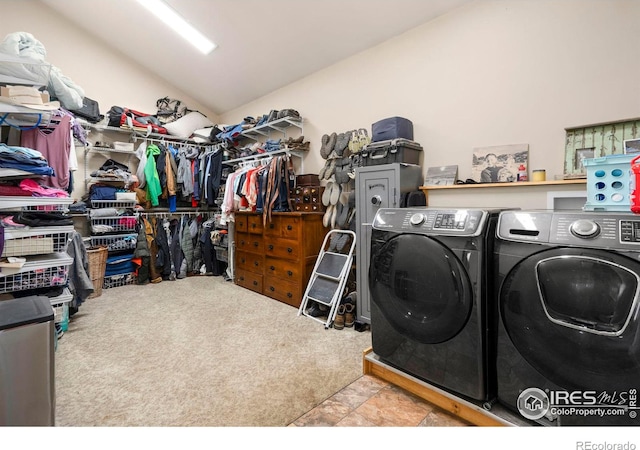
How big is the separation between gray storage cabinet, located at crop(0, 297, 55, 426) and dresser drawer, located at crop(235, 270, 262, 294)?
8.10ft

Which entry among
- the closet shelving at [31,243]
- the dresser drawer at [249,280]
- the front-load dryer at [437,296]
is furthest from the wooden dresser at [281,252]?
the closet shelving at [31,243]

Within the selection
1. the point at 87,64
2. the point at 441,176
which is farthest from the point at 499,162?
the point at 87,64

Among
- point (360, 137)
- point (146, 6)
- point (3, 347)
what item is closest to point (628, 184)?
point (360, 137)

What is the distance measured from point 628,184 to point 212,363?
2399 millimetres

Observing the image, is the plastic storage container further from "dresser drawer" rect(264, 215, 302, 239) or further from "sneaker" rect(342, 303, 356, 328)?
"dresser drawer" rect(264, 215, 302, 239)

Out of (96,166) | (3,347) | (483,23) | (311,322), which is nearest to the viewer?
(3,347)

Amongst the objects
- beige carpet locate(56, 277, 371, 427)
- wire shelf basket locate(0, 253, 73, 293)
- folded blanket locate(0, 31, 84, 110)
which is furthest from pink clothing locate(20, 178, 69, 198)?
beige carpet locate(56, 277, 371, 427)

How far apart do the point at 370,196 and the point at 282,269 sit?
1.30 m

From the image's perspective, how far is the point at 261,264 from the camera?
342 cm

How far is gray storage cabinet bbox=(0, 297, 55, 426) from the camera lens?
2.85ft

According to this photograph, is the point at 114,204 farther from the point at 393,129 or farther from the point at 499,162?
A: the point at 499,162

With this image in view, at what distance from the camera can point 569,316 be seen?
1.05 meters
